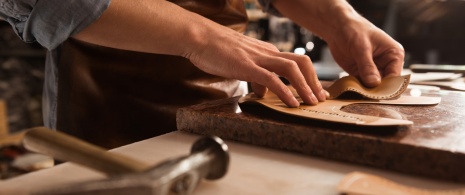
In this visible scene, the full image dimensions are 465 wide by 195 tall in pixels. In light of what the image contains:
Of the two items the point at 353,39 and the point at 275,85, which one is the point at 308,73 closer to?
the point at 275,85

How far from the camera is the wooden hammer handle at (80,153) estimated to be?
0.44 metres

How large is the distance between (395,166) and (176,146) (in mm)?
336

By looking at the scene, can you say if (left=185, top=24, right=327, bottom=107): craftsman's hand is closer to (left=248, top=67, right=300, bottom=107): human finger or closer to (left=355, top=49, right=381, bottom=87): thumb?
(left=248, top=67, right=300, bottom=107): human finger

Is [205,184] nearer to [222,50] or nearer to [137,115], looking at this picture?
[222,50]

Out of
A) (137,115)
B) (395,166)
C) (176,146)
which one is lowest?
(137,115)

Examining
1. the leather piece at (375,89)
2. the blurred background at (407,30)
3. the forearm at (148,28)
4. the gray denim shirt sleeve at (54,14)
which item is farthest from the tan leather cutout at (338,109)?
the blurred background at (407,30)

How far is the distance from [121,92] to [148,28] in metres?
0.30

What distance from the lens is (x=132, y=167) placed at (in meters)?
0.44

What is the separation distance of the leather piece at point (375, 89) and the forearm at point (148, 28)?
0.32 metres

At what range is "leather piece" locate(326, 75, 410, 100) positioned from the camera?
35.9 inches

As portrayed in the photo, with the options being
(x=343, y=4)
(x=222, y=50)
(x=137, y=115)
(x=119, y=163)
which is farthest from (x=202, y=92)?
(x=119, y=163)

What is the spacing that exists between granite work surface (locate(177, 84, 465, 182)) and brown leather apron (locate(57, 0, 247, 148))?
0.24 m

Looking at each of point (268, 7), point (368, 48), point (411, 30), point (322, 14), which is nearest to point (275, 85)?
point (368, 48)

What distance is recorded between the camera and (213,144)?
503mm
